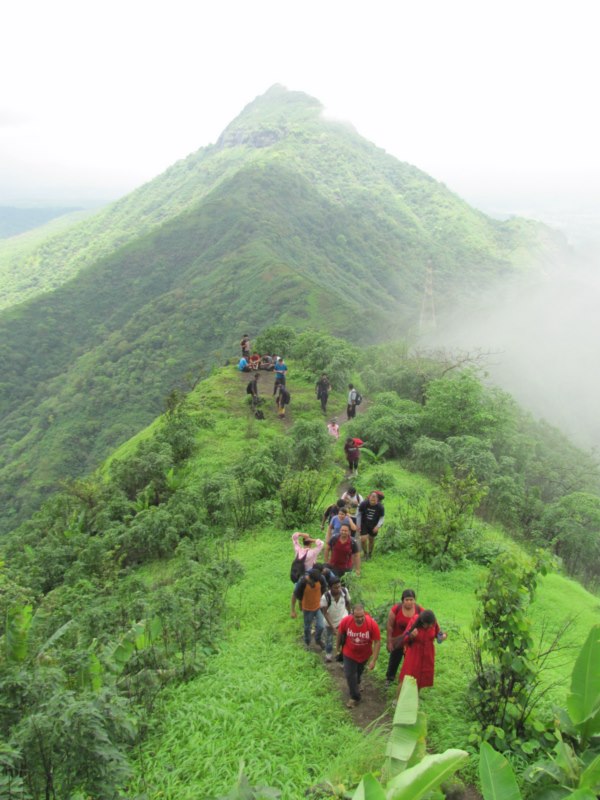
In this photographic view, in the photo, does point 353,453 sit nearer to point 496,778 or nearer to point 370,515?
point 370,515

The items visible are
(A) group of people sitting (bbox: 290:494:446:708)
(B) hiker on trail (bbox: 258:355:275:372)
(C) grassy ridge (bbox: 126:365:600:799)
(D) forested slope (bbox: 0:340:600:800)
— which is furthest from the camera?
(B) hiker on trail (bbox: 258:355:275:372)

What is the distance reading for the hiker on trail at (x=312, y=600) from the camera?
20.7 ft

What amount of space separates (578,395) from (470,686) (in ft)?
293

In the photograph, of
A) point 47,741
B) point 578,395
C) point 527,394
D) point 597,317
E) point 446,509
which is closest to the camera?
point 47,741

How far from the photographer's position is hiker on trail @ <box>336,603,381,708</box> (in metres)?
5.41

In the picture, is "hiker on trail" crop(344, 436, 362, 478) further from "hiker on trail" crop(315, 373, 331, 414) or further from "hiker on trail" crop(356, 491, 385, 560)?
"hiker on trail" crop(315, 373, 331, 414)

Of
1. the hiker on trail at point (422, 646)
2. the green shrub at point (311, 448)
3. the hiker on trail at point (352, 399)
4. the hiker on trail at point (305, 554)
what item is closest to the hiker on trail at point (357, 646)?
the hiker on trail at point (422, 646)

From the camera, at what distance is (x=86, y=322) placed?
307 ft

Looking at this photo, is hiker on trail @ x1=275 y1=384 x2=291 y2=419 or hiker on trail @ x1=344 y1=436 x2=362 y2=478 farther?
hiker on trail @ x1=275 y1=384 x2=291 y2=419

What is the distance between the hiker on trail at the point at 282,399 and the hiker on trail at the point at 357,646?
38.2ft

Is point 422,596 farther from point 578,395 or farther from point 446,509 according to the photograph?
point 578,395

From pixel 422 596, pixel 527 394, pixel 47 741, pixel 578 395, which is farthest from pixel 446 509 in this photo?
pixel 578 395

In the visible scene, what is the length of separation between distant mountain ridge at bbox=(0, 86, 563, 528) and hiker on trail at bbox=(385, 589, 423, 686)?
80.8 feet

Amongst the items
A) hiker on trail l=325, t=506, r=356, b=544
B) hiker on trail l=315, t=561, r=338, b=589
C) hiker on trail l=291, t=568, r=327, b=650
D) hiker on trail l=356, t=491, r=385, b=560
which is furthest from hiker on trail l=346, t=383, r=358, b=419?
hiker on trail l=291, t=568, r=327, b=650
